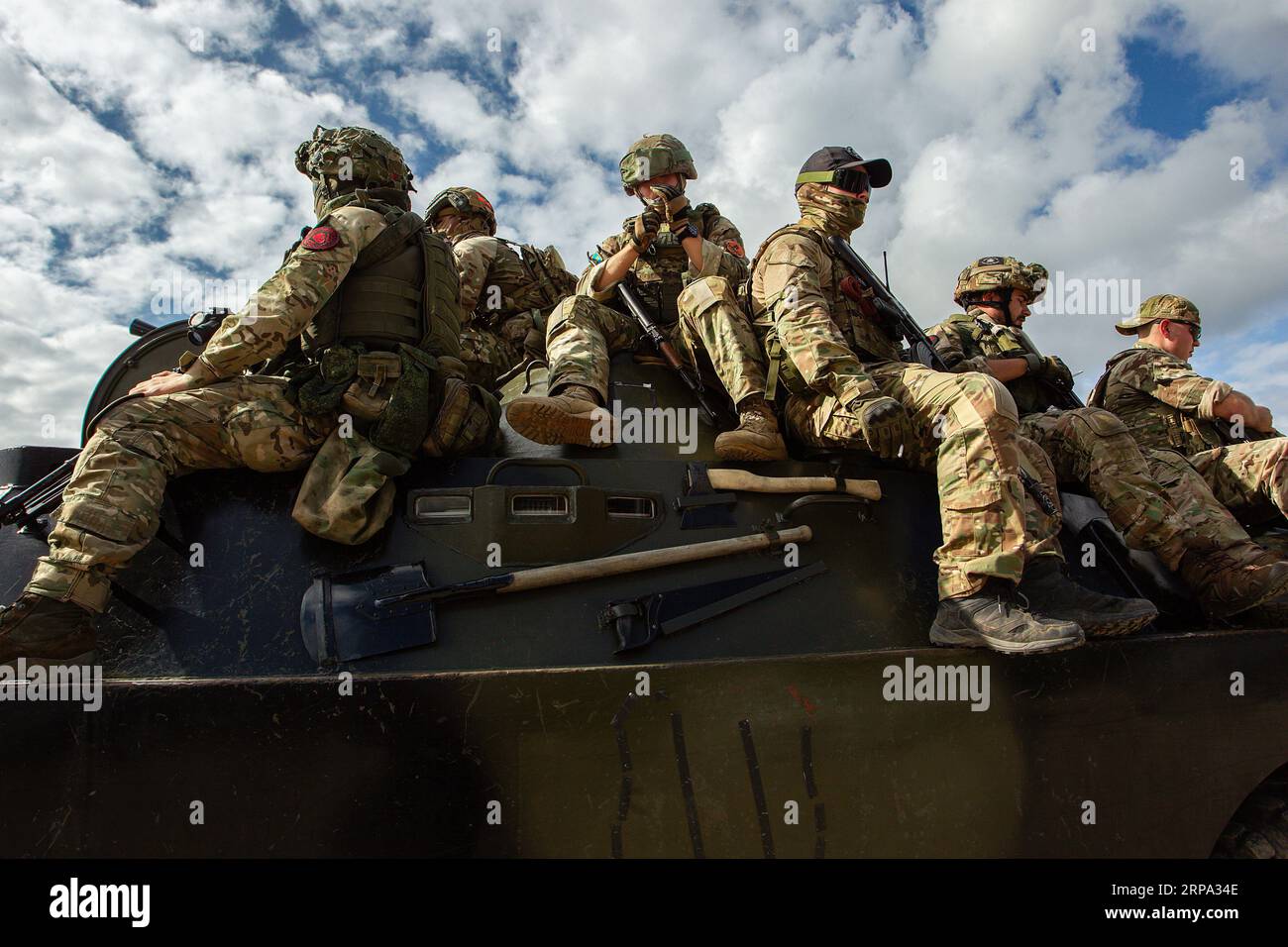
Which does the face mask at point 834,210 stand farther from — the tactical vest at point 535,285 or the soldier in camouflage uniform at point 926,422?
the tactical vest at point 535,285

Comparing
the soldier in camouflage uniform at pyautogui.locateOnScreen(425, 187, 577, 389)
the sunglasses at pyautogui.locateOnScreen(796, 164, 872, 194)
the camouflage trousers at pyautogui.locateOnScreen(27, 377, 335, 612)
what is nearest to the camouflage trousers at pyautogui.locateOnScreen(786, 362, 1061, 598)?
the sunglasses at pyautogui.locateOnScreen(796, 164, 872, 194)

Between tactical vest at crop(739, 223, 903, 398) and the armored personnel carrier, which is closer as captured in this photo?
the armored personnel carrier

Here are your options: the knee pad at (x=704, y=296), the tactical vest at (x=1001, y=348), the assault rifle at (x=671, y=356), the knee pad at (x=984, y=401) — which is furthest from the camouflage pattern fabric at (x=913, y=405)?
the tactical vest at (x=1001, y=348)

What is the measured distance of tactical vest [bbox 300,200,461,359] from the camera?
11.4 feet

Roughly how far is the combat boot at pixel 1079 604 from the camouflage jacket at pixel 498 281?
4.84 m

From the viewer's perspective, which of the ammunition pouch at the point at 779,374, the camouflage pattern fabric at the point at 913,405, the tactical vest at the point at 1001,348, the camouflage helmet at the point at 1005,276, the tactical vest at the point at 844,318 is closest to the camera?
the camouflage pattern fabric at the point at 913,405

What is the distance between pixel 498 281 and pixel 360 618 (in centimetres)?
470

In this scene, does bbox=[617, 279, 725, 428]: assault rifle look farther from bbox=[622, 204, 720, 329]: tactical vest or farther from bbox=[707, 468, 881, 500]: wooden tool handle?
bbox=[707, 468, 881, 500]: wooden tool handle

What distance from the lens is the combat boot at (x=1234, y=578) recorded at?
3.34 metres

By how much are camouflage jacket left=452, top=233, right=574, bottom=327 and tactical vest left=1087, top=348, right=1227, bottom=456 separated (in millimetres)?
4274

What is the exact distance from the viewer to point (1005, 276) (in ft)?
19.2

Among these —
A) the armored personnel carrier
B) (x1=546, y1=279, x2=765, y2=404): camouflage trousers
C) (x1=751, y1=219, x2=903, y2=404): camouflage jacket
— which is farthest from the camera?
(x1=546, y1=279, x2=765, y2=404): camouflage trousers

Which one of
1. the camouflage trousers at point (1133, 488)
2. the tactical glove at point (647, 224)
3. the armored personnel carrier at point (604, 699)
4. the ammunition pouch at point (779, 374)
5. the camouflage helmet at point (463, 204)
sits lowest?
the armored personnel carrier at point (604, 699)
